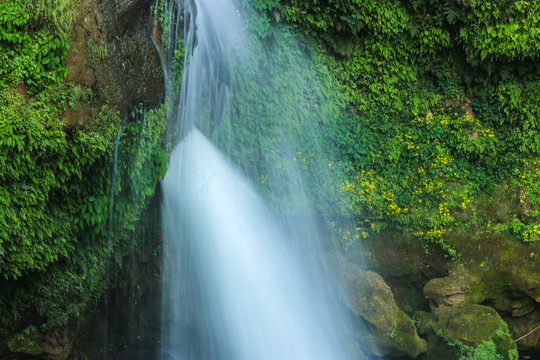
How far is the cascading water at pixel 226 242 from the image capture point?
6758 mm

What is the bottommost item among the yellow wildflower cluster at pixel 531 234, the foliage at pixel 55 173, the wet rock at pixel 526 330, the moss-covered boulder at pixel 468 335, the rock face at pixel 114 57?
the wet rock at pixel 526 330

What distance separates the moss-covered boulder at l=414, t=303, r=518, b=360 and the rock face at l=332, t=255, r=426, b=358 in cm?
29

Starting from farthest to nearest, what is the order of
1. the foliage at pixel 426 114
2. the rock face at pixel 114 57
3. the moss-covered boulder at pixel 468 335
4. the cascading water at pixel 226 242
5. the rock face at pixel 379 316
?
the foliage at pixel 426 114
the rock face at pixel 379 316
the moss-covered boulder at pixel 468 335
the cascading water at pixel 226 242
the rock face at pixel 114 57

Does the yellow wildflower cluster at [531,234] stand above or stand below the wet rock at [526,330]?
above

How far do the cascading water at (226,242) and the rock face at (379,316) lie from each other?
0.33 metres

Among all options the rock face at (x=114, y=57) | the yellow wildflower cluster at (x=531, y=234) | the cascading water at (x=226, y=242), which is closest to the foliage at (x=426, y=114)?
the yellow wildflower cluster at (x=531, y=234)

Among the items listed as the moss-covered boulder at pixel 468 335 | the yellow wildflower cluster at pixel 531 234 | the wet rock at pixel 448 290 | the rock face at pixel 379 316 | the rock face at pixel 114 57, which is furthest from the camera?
the yellow wildflower cluster at pixel 531 234

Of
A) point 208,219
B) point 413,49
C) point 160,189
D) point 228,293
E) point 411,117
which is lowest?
point 228,293

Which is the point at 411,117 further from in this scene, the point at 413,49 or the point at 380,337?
the point at 380,337

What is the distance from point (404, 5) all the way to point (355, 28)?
1.20 m

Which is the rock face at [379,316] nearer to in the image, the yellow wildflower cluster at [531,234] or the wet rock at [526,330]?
the wet rock at [526,330]

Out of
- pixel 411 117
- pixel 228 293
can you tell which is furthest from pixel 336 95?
pixel 228 293

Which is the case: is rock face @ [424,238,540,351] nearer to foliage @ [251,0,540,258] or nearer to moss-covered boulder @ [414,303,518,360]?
moss-covered boulder @ [414,303,518,360]

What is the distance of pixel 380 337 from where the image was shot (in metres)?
7.13
